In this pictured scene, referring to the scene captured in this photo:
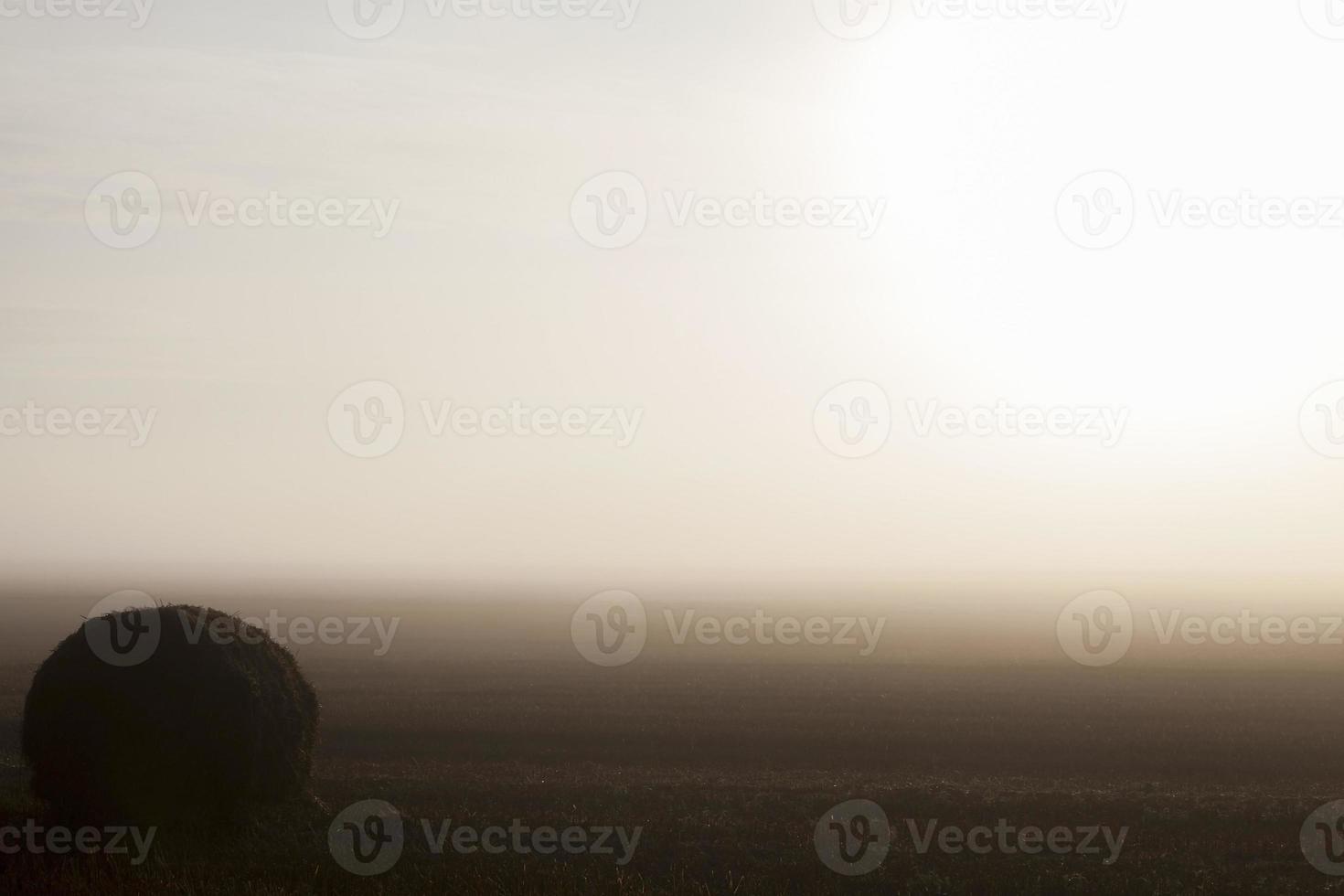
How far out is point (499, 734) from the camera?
29.0 meters

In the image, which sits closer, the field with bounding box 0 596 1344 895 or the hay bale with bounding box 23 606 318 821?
the field with bounding box 0 596 1344 895

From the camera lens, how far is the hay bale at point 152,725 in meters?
17.7

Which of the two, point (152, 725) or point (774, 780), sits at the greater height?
point (774, 780)

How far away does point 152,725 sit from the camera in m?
17.9

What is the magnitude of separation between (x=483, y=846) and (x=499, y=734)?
12.2 m

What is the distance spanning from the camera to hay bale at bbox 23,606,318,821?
1772 centimetres

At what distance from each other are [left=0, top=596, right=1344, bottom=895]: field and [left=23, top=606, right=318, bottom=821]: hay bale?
0.55 m

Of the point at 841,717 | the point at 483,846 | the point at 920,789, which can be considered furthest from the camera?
the point at 841,717

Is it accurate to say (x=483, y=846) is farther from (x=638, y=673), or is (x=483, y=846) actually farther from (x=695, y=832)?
(x=638, y=673)

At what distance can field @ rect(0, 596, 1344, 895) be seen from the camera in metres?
15.9

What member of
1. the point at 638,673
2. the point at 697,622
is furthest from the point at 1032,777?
the point at 697,622

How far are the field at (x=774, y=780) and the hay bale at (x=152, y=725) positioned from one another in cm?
55

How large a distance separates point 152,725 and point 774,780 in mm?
10283

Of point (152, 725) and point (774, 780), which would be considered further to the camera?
point (774, 780)
